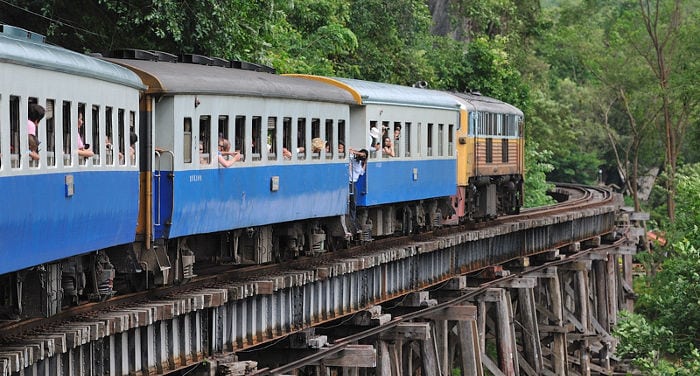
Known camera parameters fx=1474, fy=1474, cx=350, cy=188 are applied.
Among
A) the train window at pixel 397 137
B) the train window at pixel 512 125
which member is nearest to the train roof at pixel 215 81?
the train window at pixel 397 137

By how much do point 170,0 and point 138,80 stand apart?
40.2 ft

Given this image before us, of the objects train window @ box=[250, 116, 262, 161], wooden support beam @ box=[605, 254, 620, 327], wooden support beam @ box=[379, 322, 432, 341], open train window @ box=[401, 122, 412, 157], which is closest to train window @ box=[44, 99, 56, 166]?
train window @ box=[250, 116, 262, 161]

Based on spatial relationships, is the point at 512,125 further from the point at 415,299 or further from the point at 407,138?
the point at 415,299

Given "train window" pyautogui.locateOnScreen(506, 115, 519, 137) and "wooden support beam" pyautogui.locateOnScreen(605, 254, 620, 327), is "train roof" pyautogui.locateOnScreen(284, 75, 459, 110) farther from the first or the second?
"wooden support beam" pyautogui.locateOnScreen(605, 254, 620, 327)

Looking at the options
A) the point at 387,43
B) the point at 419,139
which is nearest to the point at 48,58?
the point at 419,139

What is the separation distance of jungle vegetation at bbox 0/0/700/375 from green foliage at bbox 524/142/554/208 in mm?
76

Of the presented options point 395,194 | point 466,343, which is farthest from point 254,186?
point 466,343

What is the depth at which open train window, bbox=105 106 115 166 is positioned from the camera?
14297mm

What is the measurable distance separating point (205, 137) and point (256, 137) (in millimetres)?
1565

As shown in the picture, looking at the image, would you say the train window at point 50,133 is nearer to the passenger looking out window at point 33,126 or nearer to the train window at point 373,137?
the passenger looking out window at point 33,126

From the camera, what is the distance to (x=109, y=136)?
47.4 feet

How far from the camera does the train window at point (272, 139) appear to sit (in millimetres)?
18984

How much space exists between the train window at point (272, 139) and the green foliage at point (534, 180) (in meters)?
32.6

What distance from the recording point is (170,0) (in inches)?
1075
